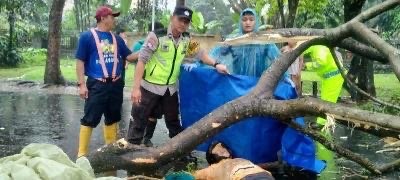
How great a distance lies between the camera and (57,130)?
9.02 meters

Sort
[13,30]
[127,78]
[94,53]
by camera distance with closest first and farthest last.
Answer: [94,53] < [127,78] < [13,30]

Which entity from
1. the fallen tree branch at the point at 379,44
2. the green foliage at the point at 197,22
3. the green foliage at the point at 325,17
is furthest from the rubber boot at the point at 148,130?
the green foliage at the point at 325,17

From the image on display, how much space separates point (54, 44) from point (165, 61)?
1113 centimetres

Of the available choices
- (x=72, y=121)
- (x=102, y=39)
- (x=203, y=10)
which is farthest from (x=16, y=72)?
(x=203, y=10)

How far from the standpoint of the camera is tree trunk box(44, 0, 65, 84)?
1659 cm

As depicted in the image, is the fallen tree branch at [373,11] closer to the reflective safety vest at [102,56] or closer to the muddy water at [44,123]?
the reflective safety vest at [102,56]

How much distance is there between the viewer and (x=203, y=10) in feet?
196

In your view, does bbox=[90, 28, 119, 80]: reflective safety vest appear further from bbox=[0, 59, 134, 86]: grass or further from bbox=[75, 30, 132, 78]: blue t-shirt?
bbox=[0, 59, 134, 86]: grass

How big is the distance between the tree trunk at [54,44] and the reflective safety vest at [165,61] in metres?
10.9

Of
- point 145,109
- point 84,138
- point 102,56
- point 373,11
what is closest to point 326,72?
point 373,11

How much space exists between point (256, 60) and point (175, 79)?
2.96 feet

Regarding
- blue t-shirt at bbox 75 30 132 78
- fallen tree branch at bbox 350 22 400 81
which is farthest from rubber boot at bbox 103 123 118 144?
fallen tree branch at bbox 350 22 400 81

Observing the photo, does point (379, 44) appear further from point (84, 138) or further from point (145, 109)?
point (84, 138)

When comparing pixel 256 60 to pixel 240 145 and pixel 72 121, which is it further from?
pixel 72 121
